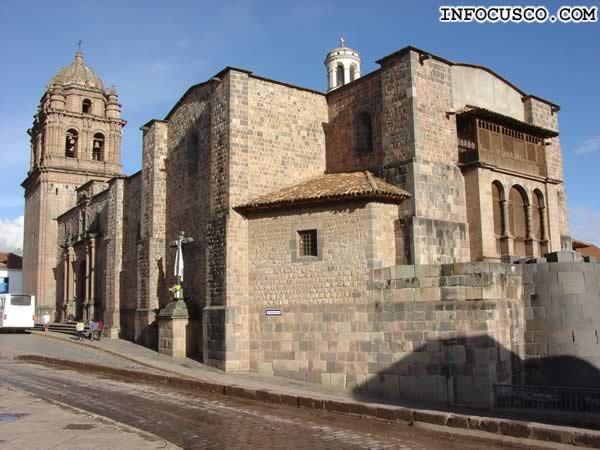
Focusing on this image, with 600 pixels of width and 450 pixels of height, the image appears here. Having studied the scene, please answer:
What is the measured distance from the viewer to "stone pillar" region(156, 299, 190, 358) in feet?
68.0

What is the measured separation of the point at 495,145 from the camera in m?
18.6

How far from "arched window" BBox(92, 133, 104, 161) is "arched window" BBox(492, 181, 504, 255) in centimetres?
3408

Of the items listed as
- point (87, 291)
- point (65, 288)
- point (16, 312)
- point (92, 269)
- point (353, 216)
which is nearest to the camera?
point (353, 216)

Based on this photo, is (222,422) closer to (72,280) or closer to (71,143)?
(72,280)

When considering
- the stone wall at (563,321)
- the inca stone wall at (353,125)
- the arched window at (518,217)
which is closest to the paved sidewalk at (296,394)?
the stone wall at (563,321)

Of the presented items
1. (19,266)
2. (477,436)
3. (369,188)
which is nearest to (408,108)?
(369,188)

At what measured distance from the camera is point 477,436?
10.3 metres

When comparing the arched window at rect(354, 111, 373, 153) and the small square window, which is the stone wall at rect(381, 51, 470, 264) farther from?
the small square window

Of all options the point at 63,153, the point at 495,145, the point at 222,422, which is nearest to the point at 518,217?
the point at 495,145

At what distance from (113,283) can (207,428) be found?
67.1 feet

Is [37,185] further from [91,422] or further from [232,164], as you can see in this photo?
[91,422]

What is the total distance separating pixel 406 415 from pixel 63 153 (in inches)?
1497

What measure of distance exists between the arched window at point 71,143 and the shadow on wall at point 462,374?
35.3 meters

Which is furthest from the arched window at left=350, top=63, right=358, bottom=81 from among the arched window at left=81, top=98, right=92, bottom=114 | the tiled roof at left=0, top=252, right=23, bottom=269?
the tiled roof at left=0, top=252, right=23, bottom=269
